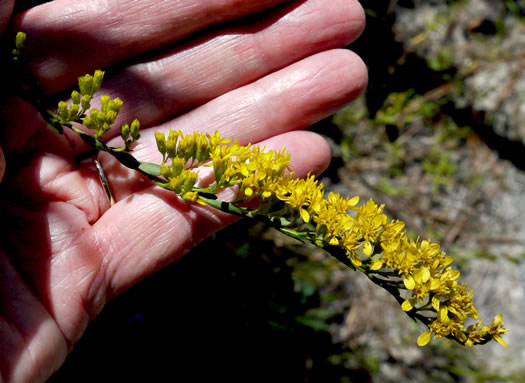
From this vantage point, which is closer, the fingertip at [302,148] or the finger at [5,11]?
the finger at [5,11]

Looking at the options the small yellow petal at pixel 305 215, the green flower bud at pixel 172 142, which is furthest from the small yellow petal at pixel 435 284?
the green flower bud at pixel 172 142

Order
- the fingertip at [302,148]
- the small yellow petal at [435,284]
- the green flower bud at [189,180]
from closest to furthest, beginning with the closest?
1. the small yellow petal at [435,284]
2. the green flower bud at [189,180]
3. the fingertip at [302,148]

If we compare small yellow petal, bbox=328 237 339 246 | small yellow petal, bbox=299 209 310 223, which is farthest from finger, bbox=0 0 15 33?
small yellow petal, bbox=328 237 339 246

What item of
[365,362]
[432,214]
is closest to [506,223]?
[432,214]

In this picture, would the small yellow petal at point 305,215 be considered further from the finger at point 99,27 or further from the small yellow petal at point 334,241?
the finger at point 99,27

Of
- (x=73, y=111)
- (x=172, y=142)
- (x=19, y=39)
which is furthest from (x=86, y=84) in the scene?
(x=172, y=142)

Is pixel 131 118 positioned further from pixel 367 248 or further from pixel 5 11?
pixel 367 248

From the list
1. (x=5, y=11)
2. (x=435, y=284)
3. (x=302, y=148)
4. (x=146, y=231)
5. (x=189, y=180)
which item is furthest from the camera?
(x=302, y=148)

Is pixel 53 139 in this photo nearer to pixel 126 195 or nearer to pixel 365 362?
pixel 126 195
